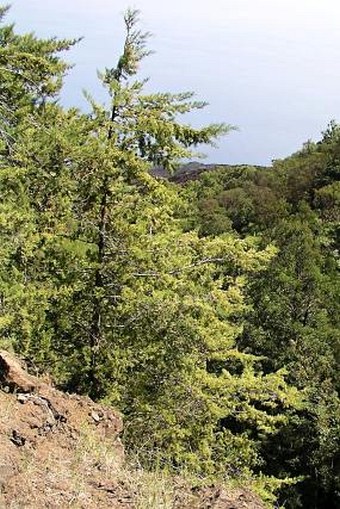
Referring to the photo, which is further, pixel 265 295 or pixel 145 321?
pixel 265 295

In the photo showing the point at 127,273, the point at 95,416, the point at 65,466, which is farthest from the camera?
the point at 127,273

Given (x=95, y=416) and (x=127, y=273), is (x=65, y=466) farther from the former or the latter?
(x=127, y=273)

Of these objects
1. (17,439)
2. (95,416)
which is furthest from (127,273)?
(17,439)

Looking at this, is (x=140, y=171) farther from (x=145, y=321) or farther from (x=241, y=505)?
(x=241, y=505)

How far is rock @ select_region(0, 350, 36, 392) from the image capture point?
539cm

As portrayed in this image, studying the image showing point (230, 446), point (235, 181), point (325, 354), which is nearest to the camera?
point (230, 446)

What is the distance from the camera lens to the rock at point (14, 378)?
5387 mm

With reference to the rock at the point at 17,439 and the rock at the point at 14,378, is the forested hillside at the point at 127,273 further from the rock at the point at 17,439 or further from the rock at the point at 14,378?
the rock at the point at 17,439

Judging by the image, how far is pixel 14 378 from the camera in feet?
17.7

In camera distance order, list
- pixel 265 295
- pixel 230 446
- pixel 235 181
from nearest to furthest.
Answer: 1. pixel 230 446
2. pixel 265 295
3. pixel 235 181

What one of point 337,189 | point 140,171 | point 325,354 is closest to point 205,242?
point 140,171

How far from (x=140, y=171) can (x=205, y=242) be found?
138 centimetres

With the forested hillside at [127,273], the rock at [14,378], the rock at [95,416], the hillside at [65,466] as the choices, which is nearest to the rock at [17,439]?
the hillside at [65,466]

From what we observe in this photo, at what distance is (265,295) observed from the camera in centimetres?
3612
